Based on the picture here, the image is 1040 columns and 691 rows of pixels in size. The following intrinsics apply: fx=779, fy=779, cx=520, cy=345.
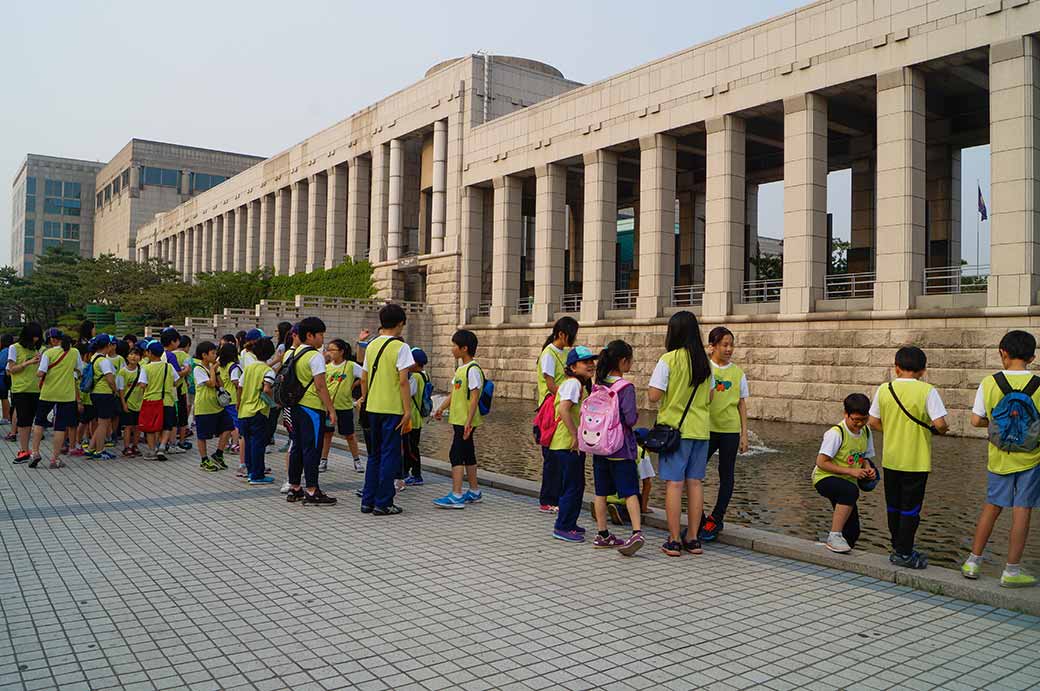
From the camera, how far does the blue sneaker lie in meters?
8.60

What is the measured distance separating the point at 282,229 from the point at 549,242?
25.7 meters

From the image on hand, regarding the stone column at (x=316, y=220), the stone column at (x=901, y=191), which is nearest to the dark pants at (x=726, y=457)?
the stone column at (x=901, y=191)

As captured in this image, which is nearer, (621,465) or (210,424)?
(621,465)

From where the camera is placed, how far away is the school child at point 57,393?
11188mm

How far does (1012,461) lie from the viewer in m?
5.70

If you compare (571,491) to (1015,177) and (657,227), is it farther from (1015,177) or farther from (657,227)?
(657,227)

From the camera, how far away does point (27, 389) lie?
38.5 feet

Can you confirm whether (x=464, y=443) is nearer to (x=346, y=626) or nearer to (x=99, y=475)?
(x=346, y=626)

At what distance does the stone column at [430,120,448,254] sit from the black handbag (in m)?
29.3

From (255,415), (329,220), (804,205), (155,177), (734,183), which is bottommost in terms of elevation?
(255,415)

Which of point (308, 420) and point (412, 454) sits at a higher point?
point (308, 420)

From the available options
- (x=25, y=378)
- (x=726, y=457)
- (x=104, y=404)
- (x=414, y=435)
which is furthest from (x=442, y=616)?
(x=25, y=378)

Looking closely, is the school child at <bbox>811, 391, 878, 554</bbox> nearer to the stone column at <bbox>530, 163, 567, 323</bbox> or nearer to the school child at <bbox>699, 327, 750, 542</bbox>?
the school child at <bbox>699, 327, 750, 542</bbox>

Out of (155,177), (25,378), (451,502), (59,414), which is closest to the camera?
(451,502)
